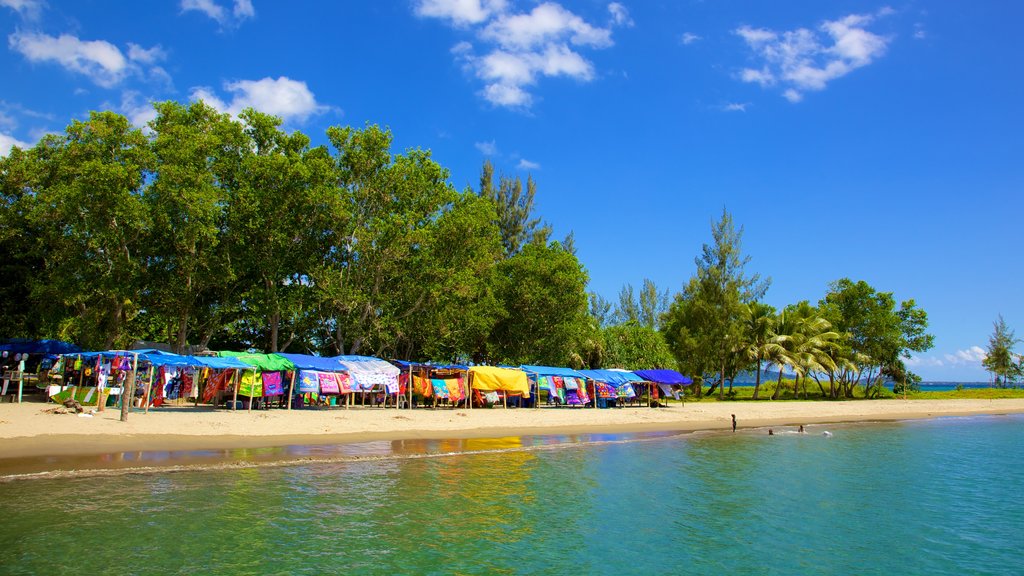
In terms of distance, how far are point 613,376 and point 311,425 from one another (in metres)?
18.2

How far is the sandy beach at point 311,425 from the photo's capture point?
1683cm

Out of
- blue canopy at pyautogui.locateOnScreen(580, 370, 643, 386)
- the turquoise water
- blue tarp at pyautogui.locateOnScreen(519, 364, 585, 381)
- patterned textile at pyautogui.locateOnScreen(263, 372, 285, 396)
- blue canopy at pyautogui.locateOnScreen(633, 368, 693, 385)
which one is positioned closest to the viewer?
the turquoise water

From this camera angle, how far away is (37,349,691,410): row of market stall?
74.7 feet

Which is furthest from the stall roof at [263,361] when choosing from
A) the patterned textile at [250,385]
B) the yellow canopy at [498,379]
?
the yellow canopy at [498,379]

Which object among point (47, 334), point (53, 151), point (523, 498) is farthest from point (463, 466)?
point (47, 334)

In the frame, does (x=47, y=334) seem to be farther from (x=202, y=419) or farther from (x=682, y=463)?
(x=682, y=463)

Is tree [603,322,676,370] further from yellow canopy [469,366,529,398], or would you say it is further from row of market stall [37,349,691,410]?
yellow canopy [469,366,529,398]

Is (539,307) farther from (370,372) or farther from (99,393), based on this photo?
(99,393)

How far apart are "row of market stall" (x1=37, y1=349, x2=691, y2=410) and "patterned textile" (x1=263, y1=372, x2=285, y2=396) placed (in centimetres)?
4

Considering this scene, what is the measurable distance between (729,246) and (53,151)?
4477cm

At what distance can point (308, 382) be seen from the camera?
86.0 ft

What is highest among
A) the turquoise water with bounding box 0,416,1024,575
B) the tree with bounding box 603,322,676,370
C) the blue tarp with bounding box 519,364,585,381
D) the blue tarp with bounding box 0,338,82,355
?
the tree with bounding box 603,322,676,370

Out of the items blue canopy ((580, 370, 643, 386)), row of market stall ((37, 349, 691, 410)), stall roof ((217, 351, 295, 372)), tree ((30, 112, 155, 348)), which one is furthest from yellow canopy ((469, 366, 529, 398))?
tree ((30, 112, 155, 348))

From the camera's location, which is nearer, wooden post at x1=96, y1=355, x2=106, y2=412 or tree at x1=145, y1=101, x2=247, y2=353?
wooden post at x1=96, y1=355, x2=106, y2=412
